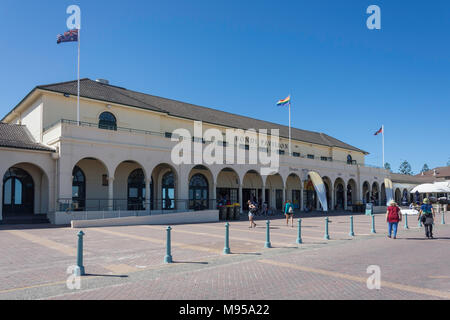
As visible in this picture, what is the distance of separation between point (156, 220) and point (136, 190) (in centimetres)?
587

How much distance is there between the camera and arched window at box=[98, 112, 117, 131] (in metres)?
26.0

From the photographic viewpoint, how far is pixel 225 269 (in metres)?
8.60

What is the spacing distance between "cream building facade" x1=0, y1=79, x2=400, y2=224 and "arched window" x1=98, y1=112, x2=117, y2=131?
7cm

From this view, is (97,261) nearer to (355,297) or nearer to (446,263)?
(355,297)

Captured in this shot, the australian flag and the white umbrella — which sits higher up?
the australian flag

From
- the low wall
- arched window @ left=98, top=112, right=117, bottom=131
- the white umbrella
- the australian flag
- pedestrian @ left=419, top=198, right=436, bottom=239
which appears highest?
the australian flag

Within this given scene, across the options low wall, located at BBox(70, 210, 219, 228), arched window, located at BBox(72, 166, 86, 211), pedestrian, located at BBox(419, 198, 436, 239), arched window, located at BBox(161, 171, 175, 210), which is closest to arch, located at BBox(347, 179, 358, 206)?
arched window, located at BBox(161, 171, 175, 210)

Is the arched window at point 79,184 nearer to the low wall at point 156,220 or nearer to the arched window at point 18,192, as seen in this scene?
the arched window at point 18,192

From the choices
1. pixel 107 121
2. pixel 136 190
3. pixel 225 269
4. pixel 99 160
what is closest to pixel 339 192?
pixel 136 190

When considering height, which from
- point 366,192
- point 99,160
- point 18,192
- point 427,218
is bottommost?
point 427,218

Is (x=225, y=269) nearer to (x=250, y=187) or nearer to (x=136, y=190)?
(x=136, y=190)

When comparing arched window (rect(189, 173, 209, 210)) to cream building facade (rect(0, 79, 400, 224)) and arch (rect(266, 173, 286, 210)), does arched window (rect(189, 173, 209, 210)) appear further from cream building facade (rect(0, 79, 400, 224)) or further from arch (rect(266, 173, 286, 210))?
arch (rect(266, 173, 286, 210))

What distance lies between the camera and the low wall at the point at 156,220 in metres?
19.1

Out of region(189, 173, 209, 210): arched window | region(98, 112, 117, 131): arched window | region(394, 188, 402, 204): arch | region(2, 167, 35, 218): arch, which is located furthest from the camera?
region(394, 188, 402, 204): arch
